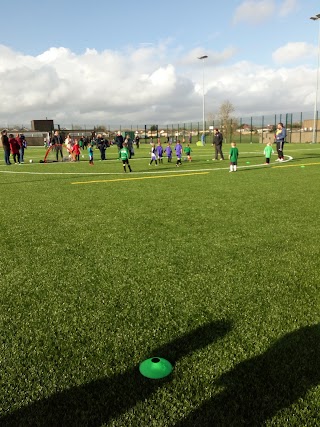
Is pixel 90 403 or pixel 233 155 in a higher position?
pixel 233 155

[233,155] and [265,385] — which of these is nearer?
[265,385]

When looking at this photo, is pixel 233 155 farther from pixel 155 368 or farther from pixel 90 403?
pixel 90 403

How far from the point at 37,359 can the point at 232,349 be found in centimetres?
155

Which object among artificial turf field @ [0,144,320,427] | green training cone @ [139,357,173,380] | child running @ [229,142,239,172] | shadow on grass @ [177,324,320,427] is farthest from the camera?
child running @ [229,142,239,172]

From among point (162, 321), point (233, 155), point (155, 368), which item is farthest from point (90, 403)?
point (233, 155)

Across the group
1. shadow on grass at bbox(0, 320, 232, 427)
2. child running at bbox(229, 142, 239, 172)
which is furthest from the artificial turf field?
child running at bbox(229, 142, 239, 172)

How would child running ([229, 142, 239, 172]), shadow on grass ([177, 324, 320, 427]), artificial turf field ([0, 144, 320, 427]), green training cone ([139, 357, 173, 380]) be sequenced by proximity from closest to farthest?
1. shadow on grass ([177, 324, 320, 427])
2. artificial turf field ([0, 144, 320, 427])
3. green training cone ([139, 357, 173, 380])
4. child running ([229, 142, 239, 172])

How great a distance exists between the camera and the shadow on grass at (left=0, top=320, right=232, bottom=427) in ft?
7.09

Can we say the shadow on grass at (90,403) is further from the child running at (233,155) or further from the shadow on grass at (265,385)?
the child running at (233,155)

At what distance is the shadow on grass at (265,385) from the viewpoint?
84.9 inches

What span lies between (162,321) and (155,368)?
31.4 inches

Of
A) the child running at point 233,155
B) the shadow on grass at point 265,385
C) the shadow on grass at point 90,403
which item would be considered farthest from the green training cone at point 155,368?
the child running at point 233,155

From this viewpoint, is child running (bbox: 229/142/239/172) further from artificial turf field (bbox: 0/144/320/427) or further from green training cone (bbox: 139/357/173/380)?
green training cone (bbox: 139/357/173/380)

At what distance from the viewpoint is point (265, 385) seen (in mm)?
2406
